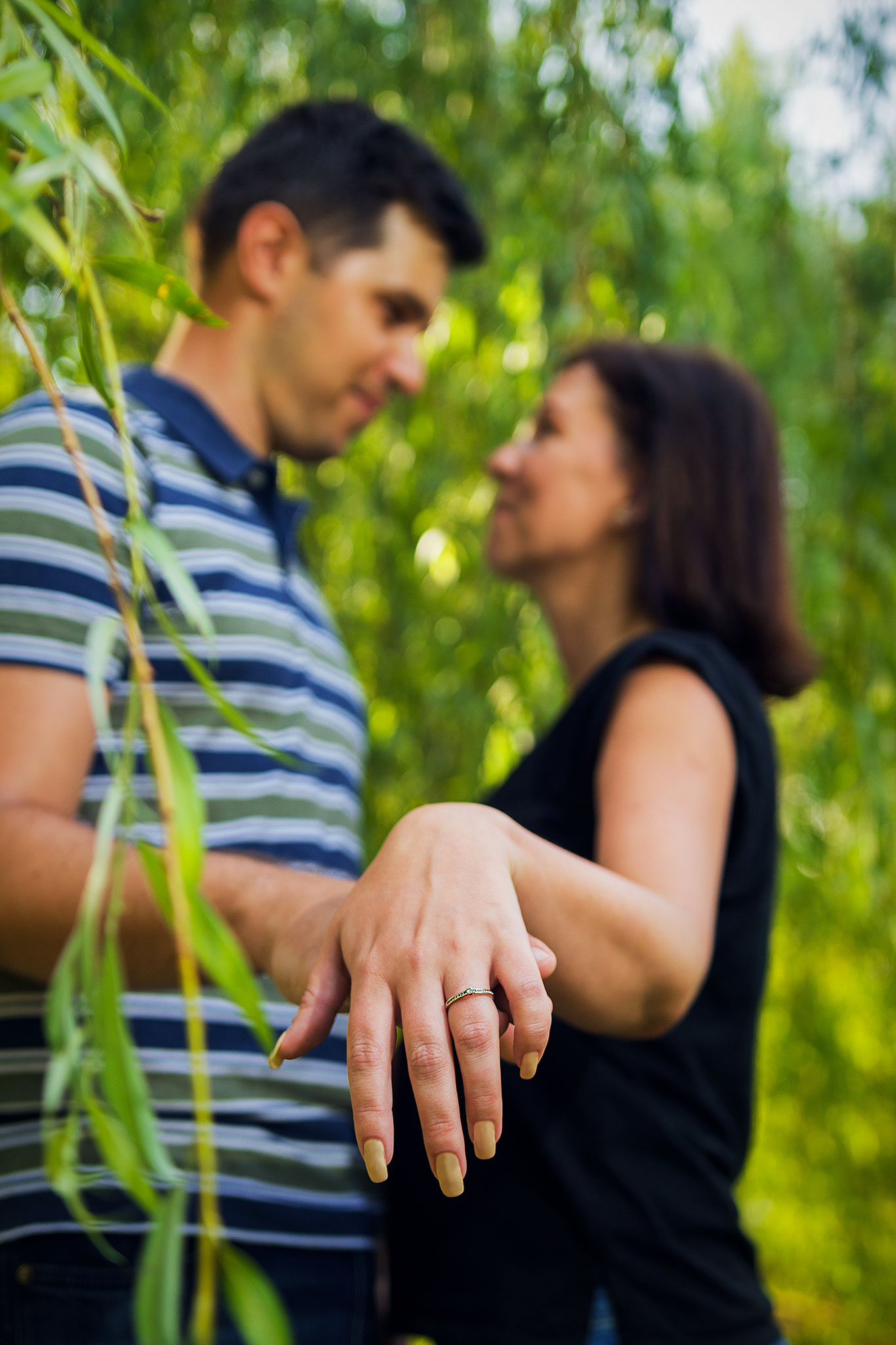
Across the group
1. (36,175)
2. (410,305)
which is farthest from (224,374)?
(36,175)

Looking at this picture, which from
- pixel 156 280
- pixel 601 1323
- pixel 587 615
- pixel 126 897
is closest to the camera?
pixel 156 280

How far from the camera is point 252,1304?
0.36 metres

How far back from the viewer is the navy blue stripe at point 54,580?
2.49ft

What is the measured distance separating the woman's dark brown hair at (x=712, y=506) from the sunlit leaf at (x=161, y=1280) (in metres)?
0.82

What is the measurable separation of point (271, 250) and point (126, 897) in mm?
805

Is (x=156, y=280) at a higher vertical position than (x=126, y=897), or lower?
higher

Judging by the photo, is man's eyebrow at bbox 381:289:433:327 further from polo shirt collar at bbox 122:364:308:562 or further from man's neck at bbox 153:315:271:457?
polo shirt collar at bbox 122:364:308:562

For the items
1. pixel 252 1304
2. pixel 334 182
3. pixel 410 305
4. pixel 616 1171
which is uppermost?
pixel 334 182

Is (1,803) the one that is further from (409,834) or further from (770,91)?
(770,91)

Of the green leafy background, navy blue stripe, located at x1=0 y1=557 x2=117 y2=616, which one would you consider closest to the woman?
navy blue stripe, located at x1=0 y1=557 x2=117 y2=616

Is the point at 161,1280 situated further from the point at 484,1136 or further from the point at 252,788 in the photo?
the point at 252,788

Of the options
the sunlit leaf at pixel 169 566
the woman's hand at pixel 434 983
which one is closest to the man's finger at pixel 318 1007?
the woman's hand at pixel 434 983

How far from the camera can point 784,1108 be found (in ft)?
9.11

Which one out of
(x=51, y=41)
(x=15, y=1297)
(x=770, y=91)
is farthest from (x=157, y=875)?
(x=770, y=91)
